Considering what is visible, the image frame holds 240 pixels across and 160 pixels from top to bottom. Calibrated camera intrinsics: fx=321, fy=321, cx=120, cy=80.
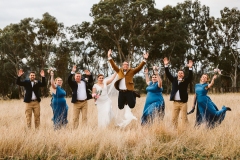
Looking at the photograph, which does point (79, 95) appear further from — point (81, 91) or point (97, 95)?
point (97, 95)

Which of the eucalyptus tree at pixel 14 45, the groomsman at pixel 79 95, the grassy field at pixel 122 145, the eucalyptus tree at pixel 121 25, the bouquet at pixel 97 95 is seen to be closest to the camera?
the grassy field at pixel 122 145

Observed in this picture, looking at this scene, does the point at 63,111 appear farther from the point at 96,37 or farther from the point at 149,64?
the point at 149,64

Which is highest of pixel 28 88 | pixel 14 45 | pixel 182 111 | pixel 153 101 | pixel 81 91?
pixel 14 45

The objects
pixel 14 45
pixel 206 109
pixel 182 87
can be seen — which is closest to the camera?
pixel 206 109

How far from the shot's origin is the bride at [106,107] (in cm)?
981

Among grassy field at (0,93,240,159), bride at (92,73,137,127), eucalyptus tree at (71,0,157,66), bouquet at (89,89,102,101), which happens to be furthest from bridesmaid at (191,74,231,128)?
eucalyptus tree at (71,0,157,66)

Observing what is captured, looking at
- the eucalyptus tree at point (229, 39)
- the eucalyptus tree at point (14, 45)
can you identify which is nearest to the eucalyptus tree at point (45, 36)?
the eucalyptus tree at point (14, 45)

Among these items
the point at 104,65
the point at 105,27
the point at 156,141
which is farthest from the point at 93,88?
the point at 104,65

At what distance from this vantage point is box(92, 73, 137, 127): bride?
9.81 metres

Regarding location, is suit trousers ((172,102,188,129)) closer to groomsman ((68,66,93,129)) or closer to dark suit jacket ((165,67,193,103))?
dark suit jacket ((165,67,193,103))

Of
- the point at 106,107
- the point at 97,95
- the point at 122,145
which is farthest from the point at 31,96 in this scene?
the point at 122,145

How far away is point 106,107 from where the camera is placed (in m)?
A: 9.98

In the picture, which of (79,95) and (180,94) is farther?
(79,95)

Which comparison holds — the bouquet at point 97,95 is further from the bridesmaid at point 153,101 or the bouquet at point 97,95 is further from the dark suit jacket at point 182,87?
the dark suit jacket at point 182,87
